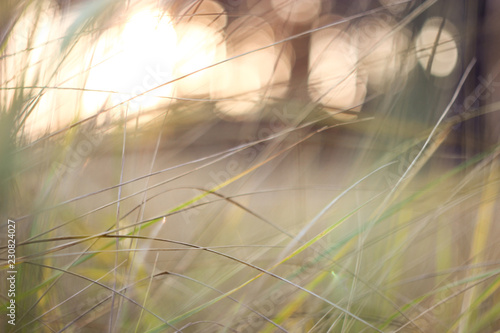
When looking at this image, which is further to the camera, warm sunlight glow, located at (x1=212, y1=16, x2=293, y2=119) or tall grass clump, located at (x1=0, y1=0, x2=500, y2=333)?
warm sunlight glow, located at (x1=212, y1=16, x2=293, y2=119)

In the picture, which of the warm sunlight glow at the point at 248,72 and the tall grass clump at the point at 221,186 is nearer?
the tall grass clump at the point at 221,186

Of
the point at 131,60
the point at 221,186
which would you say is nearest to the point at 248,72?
the point at 131,60

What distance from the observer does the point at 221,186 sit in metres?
0.40

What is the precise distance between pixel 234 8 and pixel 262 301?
0.58 m

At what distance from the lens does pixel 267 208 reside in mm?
788

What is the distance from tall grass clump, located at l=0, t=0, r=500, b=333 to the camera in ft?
1.31

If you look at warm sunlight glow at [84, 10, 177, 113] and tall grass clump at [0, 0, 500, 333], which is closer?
tall grass clump at [0, 0, 500, 333]

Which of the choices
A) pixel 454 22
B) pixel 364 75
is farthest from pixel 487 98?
pixel 364 75

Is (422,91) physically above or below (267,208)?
above

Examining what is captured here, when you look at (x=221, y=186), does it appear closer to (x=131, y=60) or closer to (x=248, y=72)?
(x=131, y=60)

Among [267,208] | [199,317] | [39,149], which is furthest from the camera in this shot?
[267,208]

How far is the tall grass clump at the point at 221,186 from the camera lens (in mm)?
399

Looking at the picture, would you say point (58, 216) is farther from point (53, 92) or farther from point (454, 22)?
point (454, 22)

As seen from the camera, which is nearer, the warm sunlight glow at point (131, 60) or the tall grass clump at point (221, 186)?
the tall grass clump at point (221, 186)
